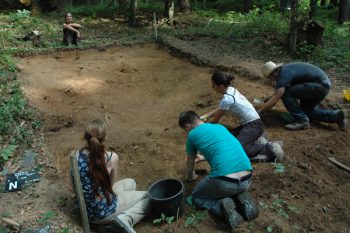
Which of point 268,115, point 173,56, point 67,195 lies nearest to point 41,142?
point 67,195

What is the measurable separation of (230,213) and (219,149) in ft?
2.22

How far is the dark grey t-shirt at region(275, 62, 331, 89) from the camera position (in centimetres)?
589

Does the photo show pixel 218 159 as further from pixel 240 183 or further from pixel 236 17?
pixel 236 17

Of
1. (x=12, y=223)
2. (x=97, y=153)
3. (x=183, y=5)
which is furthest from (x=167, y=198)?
(x=183, y=5)

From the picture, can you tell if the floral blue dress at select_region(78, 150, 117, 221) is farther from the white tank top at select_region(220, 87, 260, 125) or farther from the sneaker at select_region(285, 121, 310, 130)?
the sneaker at select_region(285, 121, 310, 130)

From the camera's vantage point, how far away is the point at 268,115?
6625mm

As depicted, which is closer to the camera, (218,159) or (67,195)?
(218,159)

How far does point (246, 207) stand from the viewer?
411 centimetres

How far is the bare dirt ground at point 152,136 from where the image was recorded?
4.32 meters

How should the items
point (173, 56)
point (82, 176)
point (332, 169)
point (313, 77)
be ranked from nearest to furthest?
point (82, 176) → point (332, 169) → point (313, 77) → point (173, 56)

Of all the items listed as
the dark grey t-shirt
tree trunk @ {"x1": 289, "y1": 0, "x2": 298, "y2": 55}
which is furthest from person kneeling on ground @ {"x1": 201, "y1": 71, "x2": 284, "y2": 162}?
tree trunk @ {"x1": 289, "y1": 0, "x2": 298, "y2": 55}

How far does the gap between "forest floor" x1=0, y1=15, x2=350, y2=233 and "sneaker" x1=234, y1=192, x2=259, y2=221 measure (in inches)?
3.3

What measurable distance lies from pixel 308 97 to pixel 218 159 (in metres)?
2.62

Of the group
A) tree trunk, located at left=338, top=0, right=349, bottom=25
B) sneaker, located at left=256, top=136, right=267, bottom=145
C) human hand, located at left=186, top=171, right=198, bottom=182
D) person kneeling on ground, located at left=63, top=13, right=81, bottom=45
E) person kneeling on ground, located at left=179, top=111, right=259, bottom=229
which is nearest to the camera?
person kneeling on ground, located at left=179, top=111, right=259, bottom=229
